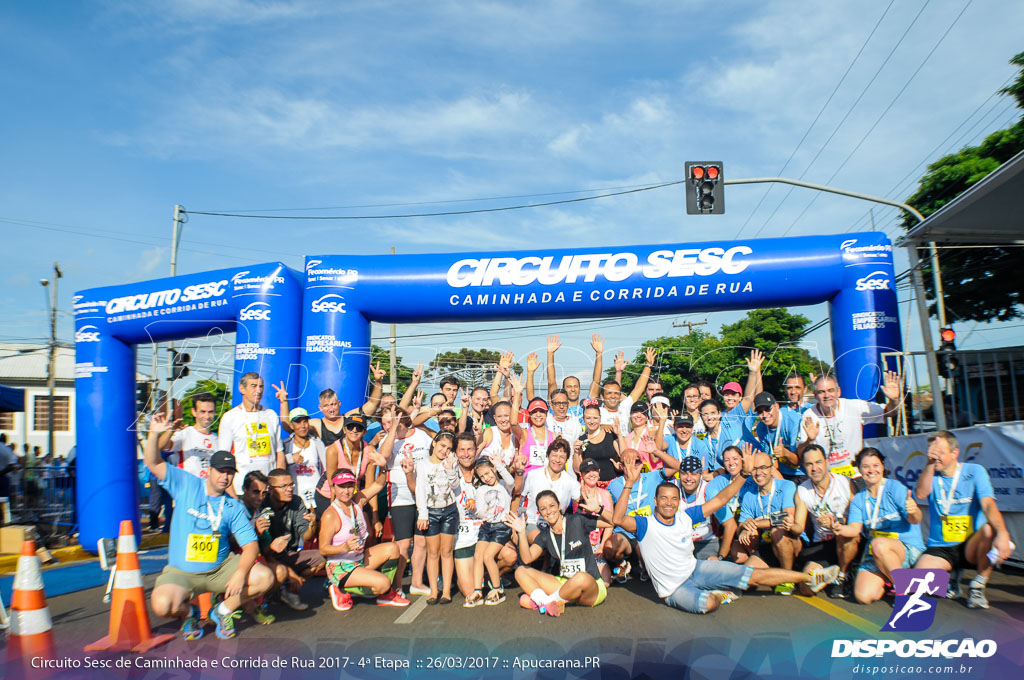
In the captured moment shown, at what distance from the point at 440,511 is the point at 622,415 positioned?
274 cm

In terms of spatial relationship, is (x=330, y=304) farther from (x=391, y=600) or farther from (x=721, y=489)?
(x=721, y=489)

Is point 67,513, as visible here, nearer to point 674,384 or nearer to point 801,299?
point 801,299

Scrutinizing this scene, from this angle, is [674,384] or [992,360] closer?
[992,360]

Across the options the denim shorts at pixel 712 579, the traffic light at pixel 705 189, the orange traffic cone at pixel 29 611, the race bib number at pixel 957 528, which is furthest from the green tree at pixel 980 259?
the orange traffic cone at pixel 29 611

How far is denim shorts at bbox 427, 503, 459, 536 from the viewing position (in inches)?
239

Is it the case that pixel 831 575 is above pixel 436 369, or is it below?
below

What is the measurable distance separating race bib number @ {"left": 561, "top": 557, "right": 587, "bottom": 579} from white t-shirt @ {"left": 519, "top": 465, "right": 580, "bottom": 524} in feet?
1.83

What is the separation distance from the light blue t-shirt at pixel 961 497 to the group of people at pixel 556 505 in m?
0.01

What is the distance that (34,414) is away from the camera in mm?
34750

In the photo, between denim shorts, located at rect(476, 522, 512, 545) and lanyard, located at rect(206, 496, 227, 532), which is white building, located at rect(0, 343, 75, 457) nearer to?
lanyard, located at rect(206, 496, 227, 532)

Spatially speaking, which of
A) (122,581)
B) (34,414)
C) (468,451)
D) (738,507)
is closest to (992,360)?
(738,507)

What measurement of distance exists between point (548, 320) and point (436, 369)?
1643 millimetres

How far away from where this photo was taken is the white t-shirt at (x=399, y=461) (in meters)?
6.48

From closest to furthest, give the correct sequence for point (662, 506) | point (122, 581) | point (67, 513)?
point (122, 581), point (662, 506), point (67, 513)
